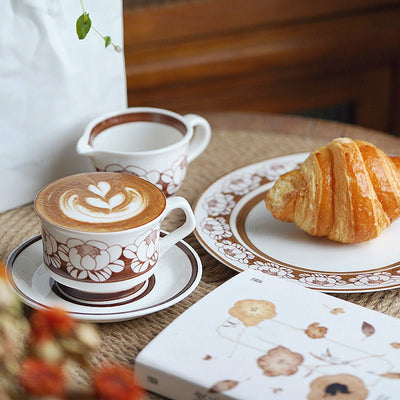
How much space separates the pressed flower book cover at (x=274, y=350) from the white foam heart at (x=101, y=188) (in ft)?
0.42

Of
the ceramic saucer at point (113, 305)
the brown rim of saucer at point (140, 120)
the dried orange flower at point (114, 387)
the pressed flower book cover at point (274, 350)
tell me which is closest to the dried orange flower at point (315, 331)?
the pressed flower book cover at point (274, 350)

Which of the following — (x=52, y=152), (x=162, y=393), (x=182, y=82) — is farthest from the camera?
(x=182, y=82)

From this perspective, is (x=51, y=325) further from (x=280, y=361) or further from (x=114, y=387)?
(x=280, y=361)

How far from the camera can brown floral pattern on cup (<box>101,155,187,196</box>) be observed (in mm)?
733

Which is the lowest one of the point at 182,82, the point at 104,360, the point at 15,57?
the point at 182,82

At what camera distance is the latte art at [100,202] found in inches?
22.0

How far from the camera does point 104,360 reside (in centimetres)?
55

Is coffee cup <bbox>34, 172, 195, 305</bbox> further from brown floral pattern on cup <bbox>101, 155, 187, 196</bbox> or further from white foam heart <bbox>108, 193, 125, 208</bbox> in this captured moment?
brown floral pattern on cup <bbox>101, 155, 187, 196</bbox>

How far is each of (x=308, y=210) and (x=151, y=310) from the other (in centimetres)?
20

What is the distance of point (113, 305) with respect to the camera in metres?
0.58

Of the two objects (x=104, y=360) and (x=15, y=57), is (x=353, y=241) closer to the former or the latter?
(x=104, y=360)

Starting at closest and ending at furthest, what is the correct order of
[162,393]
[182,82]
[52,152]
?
[162,393] → [52,152] → [182,82]

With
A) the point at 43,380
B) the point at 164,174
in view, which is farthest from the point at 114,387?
the point at 164,174

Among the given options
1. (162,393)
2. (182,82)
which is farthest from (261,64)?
(162,393)
